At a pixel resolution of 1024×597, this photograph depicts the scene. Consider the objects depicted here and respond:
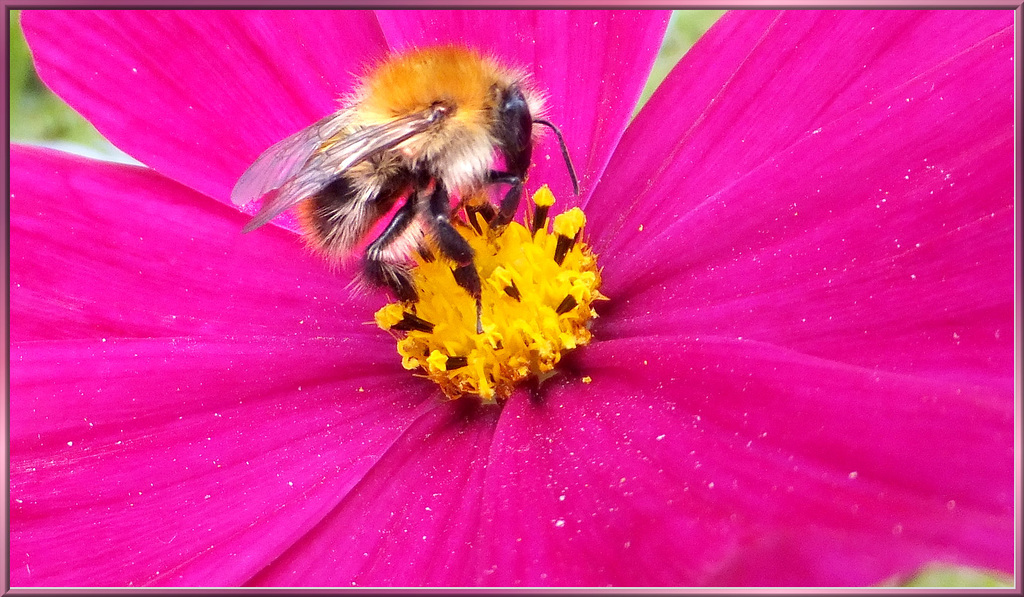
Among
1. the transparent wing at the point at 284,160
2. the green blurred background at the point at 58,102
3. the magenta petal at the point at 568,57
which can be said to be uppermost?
the green blurred background at the point at 58,102

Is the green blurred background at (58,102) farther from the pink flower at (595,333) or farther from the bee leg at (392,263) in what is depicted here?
the bee leg at (392,263)

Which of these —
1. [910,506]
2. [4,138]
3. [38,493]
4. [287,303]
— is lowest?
[910,506]

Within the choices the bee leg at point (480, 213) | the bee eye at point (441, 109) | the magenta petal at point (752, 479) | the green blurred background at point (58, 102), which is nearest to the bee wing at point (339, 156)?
the bee eye at point (441, 109)

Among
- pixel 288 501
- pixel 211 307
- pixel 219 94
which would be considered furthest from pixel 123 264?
pixel 288 501

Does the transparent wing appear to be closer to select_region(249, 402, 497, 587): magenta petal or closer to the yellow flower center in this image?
the yellow flower center

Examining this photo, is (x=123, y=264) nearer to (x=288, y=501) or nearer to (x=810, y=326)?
(x=288, y=501)

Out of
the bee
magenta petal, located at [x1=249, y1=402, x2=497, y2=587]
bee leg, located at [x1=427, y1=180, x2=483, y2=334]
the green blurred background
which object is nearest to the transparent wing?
the bee

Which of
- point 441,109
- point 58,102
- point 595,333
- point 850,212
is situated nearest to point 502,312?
point 595,333
